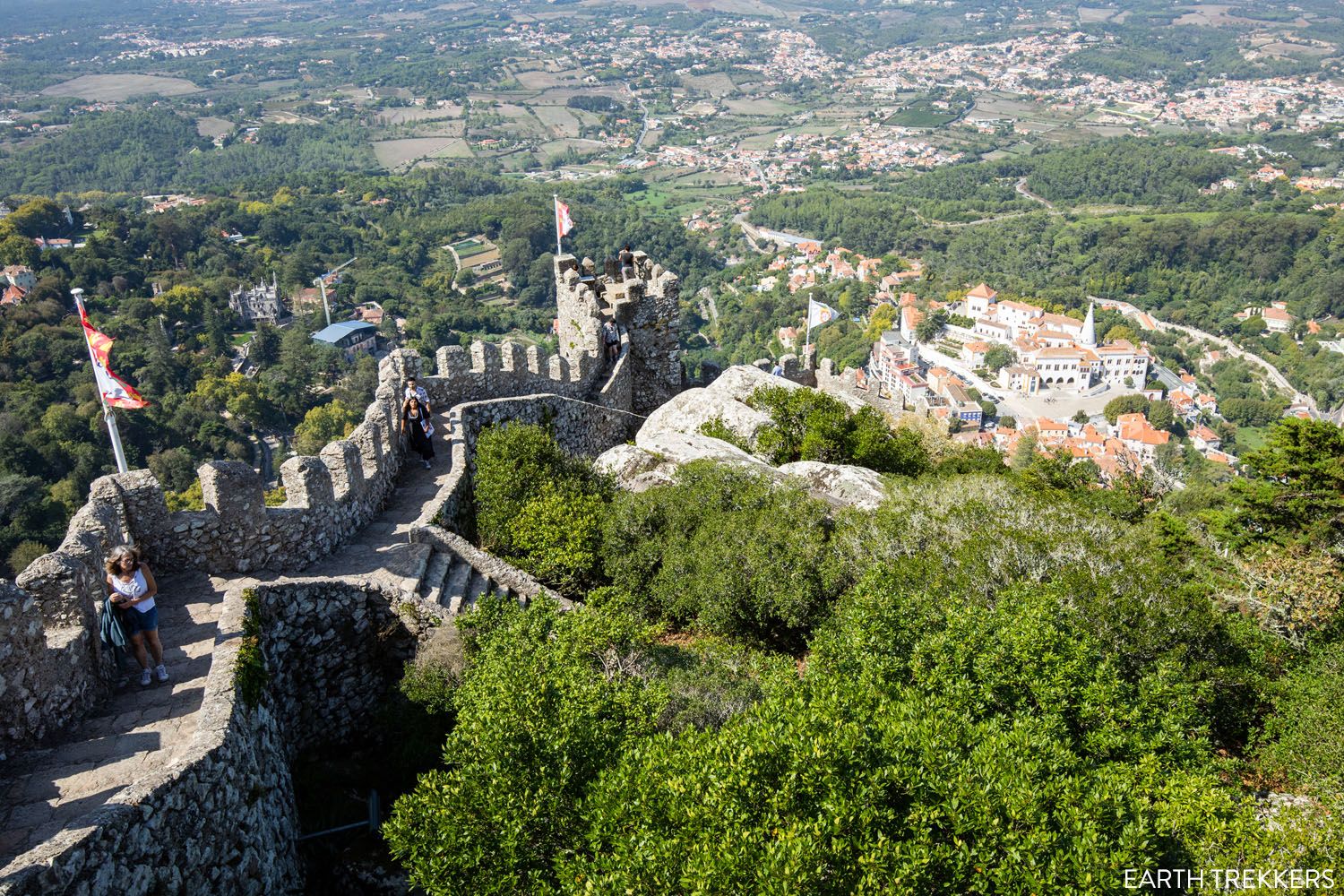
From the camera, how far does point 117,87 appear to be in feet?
538

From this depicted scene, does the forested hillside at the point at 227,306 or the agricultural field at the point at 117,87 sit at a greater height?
the agricultural field at the point at 117,87

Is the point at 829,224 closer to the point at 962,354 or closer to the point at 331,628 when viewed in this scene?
the point at 962,354

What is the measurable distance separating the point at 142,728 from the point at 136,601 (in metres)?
1.03

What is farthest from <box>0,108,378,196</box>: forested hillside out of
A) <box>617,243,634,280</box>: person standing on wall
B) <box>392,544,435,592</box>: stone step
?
<box>392,544,435,592</box>: stone step

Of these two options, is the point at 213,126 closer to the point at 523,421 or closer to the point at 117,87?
the point at 117,87

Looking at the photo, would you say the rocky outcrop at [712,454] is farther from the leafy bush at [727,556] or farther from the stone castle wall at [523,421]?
the leafy bush at [727,556]

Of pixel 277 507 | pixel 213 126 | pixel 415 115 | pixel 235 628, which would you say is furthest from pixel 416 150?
pixel 235 628

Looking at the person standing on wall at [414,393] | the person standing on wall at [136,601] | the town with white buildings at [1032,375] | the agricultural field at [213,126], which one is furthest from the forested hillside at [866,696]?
the agricultural field at [213,126]

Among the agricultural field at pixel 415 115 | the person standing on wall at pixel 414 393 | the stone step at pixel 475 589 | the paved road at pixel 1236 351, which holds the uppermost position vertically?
the person standing on wall at pixel 414 393

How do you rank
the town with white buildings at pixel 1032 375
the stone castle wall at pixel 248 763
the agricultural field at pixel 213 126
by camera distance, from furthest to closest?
the agricultural field at pixel 213 126 < the town with white buildings at pixel 1032 375 < the stone castle wall at pixel 248 763

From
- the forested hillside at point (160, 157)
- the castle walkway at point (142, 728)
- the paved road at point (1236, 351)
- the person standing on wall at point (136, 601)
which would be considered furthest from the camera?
the forested hillside at point (160, 157)

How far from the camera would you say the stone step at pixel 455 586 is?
951cm

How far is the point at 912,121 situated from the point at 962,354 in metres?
107

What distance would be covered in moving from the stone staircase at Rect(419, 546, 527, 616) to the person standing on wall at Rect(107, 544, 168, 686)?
2.60 metres
